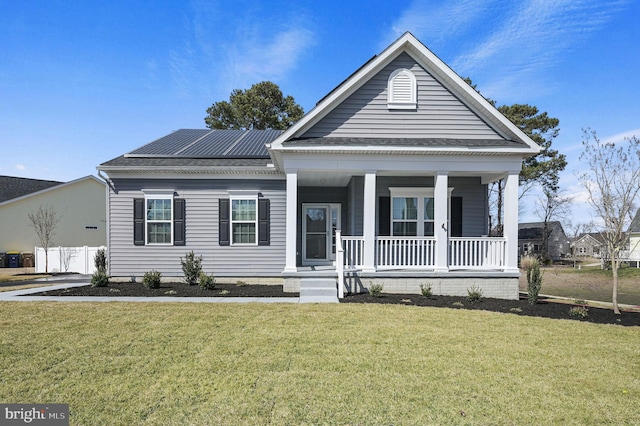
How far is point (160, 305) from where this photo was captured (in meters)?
8.38

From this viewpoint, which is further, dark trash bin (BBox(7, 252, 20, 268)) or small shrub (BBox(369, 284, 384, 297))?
dark trash bin (BBox(7, 252, 20, 268))

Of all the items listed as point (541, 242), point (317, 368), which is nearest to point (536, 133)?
point (541, 242)

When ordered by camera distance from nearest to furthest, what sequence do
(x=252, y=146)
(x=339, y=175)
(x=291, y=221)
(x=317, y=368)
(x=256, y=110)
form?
(x=317, y=368) → (x=291, y=221) → (x=339, y=175) → (x=252, y=146) → (x=256, y=110)

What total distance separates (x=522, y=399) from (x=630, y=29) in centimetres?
1298

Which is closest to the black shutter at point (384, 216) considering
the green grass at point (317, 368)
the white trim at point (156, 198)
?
the green grass at point (317, 368)

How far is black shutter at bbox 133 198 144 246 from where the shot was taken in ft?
39.4

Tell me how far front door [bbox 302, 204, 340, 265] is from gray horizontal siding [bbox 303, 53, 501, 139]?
3.54 meters

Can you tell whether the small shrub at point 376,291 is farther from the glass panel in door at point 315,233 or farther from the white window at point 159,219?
the white window at point 159,219

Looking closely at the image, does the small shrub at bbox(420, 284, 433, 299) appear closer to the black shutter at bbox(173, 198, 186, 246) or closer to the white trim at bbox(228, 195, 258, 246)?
the white trim at bbox(228, 195, 258, 246)

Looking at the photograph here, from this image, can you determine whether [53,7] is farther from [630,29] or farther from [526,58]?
[630,29]

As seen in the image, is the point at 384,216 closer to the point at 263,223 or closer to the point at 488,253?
the point at 488,253

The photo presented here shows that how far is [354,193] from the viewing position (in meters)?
12.0

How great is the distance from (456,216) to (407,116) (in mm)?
3852

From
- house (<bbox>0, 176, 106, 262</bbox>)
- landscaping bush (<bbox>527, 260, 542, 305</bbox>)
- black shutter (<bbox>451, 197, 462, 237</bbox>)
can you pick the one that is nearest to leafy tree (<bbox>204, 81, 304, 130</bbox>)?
house (<bbox>0, 176, 106, 262</bbox>)
